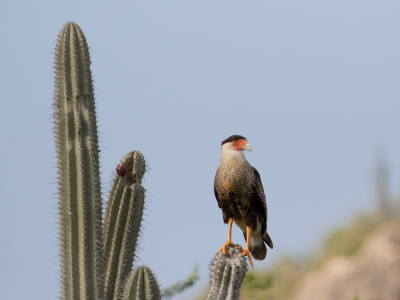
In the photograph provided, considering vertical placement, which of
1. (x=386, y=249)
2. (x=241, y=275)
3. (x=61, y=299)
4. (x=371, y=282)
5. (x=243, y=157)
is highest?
(x=386, y=249)

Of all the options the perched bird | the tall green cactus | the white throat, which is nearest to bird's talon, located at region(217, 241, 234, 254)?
the perched bird

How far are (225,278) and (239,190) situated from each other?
144 cm

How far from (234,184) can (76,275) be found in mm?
1921

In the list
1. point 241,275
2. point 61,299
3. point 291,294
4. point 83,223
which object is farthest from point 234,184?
point 291,294

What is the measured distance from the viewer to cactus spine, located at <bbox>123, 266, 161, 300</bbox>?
3.85 metres

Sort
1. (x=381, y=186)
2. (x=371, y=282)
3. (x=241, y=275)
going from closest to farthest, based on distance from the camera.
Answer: (x=241, y=275), (x=371, y=282), (x=381, y=186)

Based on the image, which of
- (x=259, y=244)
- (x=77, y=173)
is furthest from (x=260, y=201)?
(x=77, y=173)

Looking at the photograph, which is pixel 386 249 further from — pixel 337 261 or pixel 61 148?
pixel 61 148

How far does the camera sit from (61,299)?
13.4 ft

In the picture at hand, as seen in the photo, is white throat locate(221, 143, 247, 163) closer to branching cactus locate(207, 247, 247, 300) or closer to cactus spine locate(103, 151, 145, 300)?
cactus spine locate(103, 151, 145, 300)

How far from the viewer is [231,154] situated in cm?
525

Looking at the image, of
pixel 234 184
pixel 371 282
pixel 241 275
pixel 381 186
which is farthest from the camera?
pixel 381 186

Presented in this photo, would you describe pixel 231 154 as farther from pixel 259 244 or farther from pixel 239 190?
pixel 259 244

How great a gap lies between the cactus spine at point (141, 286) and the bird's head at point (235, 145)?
1846 mm
